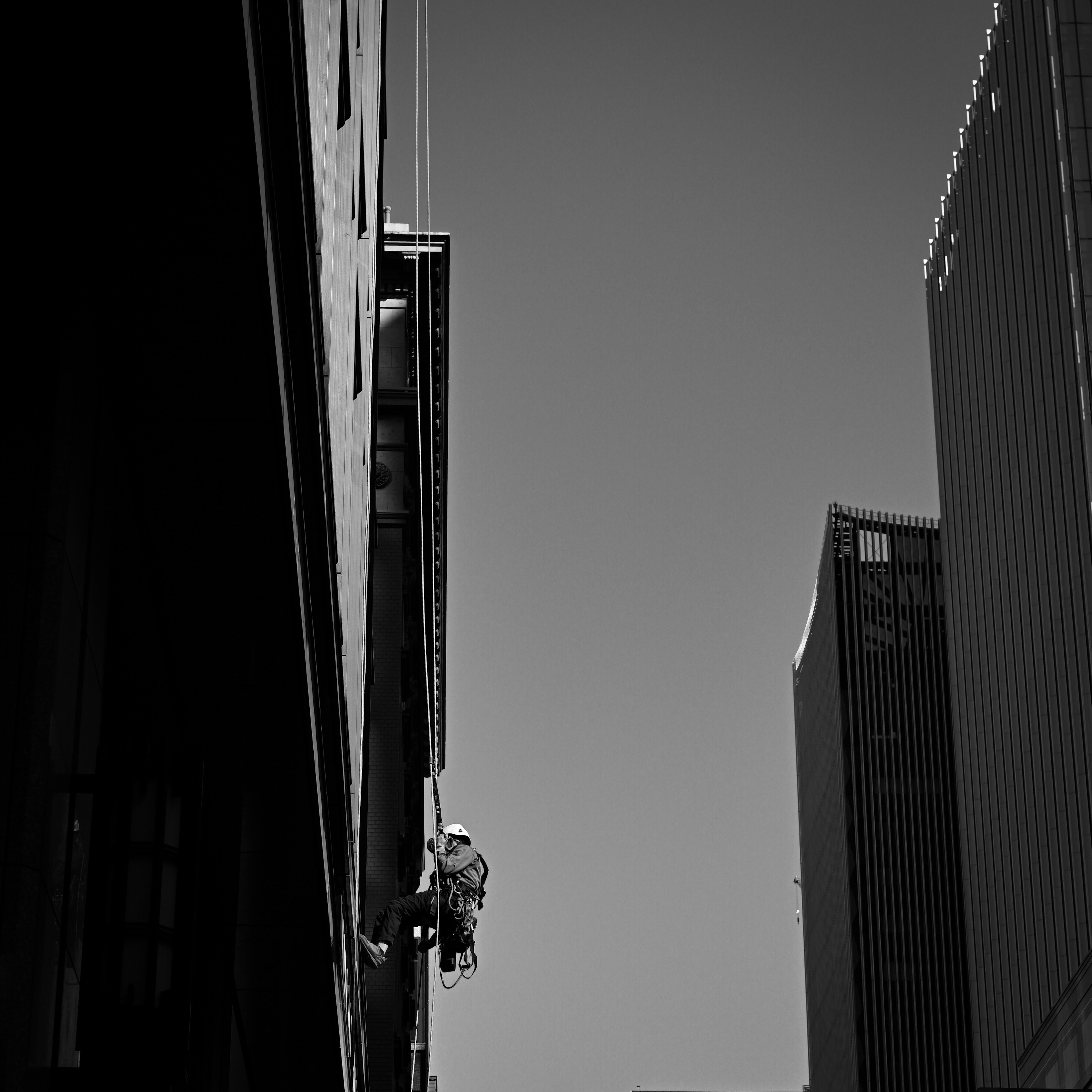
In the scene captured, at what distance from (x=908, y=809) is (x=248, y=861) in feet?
389

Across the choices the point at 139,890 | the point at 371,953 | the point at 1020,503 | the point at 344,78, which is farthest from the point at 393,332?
the point at 1020,503

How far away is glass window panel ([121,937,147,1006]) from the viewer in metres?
10.3

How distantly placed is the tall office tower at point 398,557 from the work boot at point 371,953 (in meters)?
16.2

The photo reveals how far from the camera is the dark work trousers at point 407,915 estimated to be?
957 inches

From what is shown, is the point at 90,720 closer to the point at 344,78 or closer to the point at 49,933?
the point at 49,933

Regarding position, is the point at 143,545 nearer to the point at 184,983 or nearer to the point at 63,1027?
the point at 184,983

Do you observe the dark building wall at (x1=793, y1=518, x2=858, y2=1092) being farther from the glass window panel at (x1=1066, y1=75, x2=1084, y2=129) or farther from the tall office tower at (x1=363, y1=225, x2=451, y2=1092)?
the tall office tower at (x1=363, y1=225, x2=451, y2=1092)

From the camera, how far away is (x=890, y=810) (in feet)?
424

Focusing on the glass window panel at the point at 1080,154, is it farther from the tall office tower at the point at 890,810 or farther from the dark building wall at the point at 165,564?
the dark building wall at the point at 165,564

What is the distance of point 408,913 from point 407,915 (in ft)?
0.06

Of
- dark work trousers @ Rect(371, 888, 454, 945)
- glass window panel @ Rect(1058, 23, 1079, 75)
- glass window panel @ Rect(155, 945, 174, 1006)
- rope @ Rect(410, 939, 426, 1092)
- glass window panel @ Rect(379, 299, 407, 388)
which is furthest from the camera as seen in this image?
glass window panel @ Rect(1058, 23, 1079, 75)

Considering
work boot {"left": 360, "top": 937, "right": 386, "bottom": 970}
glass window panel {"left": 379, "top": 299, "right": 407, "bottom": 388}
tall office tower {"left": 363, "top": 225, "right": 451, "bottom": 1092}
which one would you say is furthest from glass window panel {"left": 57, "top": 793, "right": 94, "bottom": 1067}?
glass window panel {"left": 379, "top": 299, "right": 407, "bottom": 388}

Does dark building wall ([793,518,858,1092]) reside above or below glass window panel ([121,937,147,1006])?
above

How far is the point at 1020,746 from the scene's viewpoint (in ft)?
301
